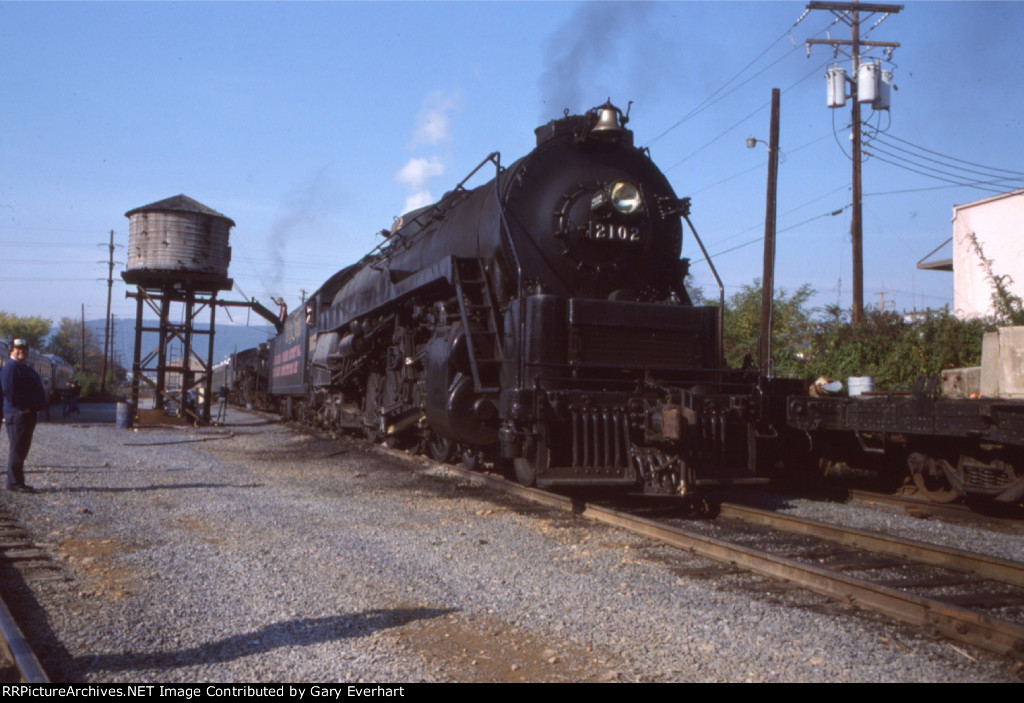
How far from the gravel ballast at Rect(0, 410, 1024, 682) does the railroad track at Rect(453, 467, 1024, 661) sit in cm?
11

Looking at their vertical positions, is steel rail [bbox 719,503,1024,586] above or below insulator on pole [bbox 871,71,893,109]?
below

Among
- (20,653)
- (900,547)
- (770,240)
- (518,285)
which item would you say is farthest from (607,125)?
(770,240)

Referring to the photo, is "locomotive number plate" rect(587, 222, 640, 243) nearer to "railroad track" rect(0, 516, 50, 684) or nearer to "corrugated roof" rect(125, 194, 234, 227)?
"railroad track" rect(0, 516, 50, 684)

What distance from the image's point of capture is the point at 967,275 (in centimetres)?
2248

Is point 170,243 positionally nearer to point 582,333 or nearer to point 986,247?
point 582,333

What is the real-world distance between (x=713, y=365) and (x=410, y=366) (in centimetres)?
380

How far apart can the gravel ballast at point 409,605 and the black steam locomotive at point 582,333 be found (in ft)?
2.54

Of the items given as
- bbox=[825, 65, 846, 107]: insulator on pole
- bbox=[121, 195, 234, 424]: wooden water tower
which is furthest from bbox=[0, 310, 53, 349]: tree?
bbox=[825, 65, 846, 107]: insulator on pole

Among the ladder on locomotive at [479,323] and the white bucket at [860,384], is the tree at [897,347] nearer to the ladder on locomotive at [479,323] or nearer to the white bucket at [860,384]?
the white bucket at [860,384]

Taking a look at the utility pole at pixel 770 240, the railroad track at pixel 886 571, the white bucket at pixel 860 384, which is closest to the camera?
the railroad track at pixel 886 571

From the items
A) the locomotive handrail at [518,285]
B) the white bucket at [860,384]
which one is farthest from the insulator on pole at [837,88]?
the locomotive handrail at [518,285]

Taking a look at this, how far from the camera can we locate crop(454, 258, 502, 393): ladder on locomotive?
301 inches

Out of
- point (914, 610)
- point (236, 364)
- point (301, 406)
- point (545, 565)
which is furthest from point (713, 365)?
point (236, 364)

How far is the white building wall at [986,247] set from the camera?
2078 cm
